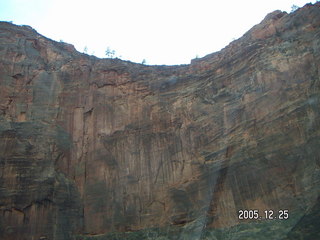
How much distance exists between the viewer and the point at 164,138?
Answer: 92.9 ft

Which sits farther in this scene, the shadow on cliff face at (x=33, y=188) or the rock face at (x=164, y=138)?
the shadow on cliff face at (x=33, y=188)

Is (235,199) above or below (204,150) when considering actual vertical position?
below

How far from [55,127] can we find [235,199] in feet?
42.4

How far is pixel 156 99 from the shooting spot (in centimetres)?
3008

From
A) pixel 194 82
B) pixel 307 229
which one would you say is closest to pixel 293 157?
pixel 307 229

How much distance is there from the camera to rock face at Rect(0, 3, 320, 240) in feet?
73.8

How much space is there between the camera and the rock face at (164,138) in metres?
22.5

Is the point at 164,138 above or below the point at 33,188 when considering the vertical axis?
above

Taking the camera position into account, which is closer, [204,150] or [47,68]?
[204,150]

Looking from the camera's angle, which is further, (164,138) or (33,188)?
(164,138)

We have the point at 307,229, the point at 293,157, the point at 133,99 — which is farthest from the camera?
the point at 133,99

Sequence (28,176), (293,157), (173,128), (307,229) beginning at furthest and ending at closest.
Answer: (173,128)
(28,176)
(293,157)
(307,229)

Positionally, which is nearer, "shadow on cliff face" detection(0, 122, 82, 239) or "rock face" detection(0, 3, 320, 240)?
"rock face" detection(0, 3, 320, 240)

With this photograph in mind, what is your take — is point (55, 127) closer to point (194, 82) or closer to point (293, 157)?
point (194, 82)
